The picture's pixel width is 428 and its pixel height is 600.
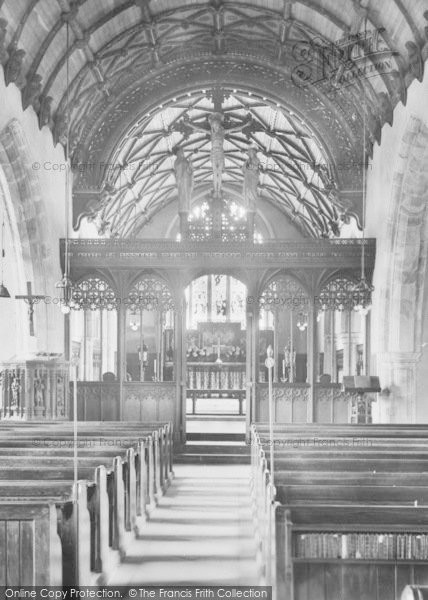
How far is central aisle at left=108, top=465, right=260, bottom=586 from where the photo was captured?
5113 millimetres

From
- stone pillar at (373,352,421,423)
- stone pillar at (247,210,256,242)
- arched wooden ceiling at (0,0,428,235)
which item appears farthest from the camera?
stone pillar at (247,210,256,242)

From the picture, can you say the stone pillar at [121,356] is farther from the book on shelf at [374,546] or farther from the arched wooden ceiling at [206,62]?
the book on shelf at [374,546]

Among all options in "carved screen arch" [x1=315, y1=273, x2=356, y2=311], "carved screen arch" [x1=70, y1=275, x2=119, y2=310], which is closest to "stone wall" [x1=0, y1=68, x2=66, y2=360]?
"carved screen arch" [x1=70, y1=275, x2=119, y2=310]

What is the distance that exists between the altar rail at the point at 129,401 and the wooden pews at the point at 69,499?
3.71 metres

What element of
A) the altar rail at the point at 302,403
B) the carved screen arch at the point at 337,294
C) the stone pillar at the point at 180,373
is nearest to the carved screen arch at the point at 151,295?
the stone pillar at the point at 180,373

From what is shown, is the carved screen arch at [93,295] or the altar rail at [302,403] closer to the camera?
the altar rail at [302,403]

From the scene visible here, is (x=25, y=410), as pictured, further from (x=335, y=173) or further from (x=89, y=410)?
(x=335, y=173)

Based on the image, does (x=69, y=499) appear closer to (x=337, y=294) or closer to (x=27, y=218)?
(x=27, y=218)

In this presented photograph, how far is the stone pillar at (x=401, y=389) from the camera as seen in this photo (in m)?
11.7

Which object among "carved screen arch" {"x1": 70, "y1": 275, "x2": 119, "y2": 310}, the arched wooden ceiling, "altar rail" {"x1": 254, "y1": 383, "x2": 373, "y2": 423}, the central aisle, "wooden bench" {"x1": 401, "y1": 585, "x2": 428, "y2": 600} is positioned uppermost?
the arched wooden ceiling

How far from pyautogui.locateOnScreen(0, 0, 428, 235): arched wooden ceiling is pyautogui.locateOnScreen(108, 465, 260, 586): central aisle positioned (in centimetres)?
586

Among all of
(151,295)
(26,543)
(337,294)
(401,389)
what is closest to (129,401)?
(151,295)

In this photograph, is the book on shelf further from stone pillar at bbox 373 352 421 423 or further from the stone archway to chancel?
the stone archway to chancel

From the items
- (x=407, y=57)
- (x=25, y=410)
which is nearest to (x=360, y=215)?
(x=407, y=57)
